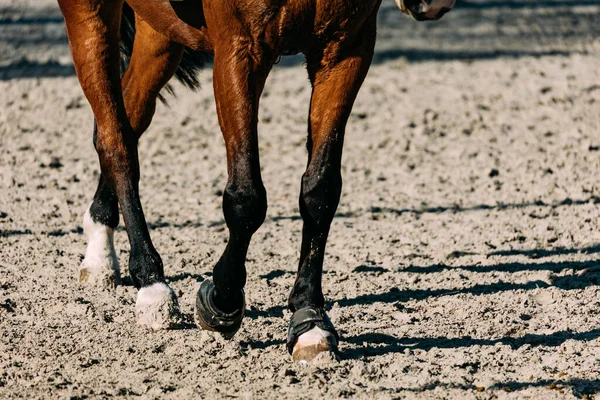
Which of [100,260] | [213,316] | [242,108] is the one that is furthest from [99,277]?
[242,108]

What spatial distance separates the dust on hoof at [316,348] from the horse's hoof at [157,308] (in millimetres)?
658

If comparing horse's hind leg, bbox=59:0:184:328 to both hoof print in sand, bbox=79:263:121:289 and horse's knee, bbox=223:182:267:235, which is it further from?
horse's knee, bbox=223:182:267:235

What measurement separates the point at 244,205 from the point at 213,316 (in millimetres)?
490

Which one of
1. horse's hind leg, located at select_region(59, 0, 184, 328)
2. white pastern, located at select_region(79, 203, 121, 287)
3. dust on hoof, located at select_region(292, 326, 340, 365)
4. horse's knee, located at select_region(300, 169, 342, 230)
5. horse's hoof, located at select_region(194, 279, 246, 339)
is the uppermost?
horse's hind leg, located at select_region(59, 0, 184, 328)

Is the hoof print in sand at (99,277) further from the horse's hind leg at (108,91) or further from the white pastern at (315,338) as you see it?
the white pastern at (315,338)

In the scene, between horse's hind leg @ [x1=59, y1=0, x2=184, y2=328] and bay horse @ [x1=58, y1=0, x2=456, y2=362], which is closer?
bay horse @ [x1=58, y1=0, x2=456, y2=362]

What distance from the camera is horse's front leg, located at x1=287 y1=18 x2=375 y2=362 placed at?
13.5ft

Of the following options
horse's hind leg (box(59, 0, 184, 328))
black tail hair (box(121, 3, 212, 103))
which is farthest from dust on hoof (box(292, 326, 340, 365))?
black tail hair (box(121, 3, 212, 103))

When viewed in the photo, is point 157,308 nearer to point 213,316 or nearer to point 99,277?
point 213,316

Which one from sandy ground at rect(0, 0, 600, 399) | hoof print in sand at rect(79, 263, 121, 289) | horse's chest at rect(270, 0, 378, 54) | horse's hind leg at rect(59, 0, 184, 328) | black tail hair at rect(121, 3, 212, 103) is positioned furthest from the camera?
black tail hair at rect(121, 3, 212, 103)

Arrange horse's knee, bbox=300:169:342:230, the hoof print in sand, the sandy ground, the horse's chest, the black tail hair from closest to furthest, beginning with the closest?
the horse's chest
the sandy ground
horse's knee, bbox=300:169:342:230
the hoof print in sand
the black tail hair

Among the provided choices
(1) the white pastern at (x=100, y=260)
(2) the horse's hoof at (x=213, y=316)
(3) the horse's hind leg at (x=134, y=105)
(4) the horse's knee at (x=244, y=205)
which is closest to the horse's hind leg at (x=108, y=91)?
(3) the horse's hind leg at (x=134, y=105)

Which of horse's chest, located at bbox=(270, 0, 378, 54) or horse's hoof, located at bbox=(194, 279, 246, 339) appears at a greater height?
horse's chest, located at bbox=(270, 0, 378, 54)

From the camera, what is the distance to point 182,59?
587 cm
